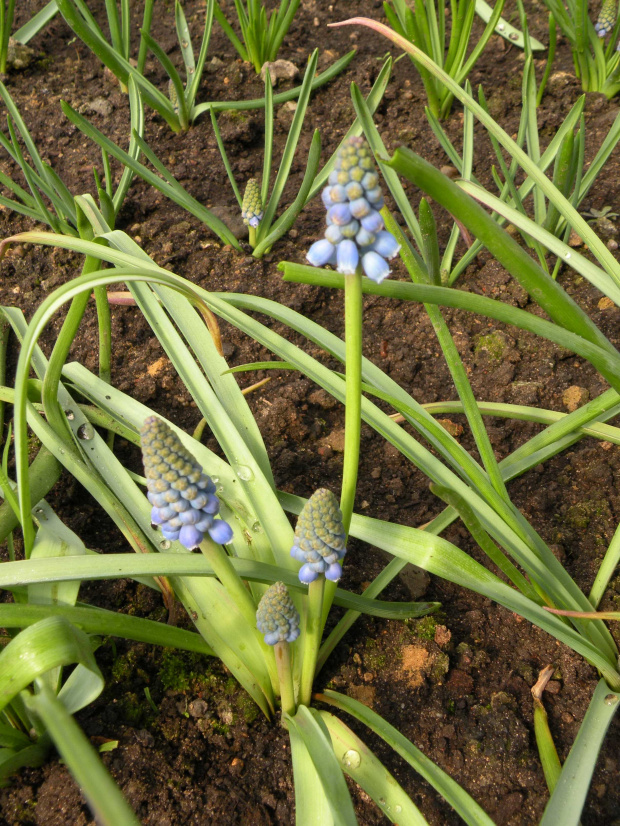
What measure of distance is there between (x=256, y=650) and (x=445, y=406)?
976 millimetres

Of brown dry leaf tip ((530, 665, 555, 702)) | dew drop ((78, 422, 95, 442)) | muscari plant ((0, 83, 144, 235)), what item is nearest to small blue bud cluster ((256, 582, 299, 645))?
brown dry leaf tip ((530, 665, 555, 702))

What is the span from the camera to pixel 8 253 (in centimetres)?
305

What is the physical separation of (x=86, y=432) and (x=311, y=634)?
3.33 ft

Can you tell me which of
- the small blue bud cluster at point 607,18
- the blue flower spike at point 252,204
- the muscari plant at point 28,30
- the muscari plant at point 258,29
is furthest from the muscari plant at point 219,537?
the small blue bud cluster at point 607,18

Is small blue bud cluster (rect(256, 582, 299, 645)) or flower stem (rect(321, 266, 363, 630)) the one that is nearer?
flower stem (rect(321, 266, 363, 630))

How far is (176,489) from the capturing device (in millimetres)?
1094

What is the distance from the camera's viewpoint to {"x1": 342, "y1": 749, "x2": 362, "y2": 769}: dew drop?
1.51 metres

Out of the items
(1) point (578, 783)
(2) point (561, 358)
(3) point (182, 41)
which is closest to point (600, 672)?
(1) point (578, 783)

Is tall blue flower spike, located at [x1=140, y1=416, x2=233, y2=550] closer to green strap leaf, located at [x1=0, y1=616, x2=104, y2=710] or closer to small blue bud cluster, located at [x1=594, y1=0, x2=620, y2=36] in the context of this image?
green strap leaf, located at [x1=0, y1=616, x2=104, y2=710]

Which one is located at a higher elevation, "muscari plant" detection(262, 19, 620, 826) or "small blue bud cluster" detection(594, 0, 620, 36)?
"small blue bud cluster" detection(594, 0, 620, 36)

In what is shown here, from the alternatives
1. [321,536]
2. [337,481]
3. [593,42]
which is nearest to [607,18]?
[593,42]

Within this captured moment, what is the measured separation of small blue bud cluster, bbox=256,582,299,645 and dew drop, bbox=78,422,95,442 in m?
0.99

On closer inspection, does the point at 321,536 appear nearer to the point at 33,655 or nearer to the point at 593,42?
the point at 33,655

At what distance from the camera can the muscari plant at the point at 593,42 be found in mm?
3299
